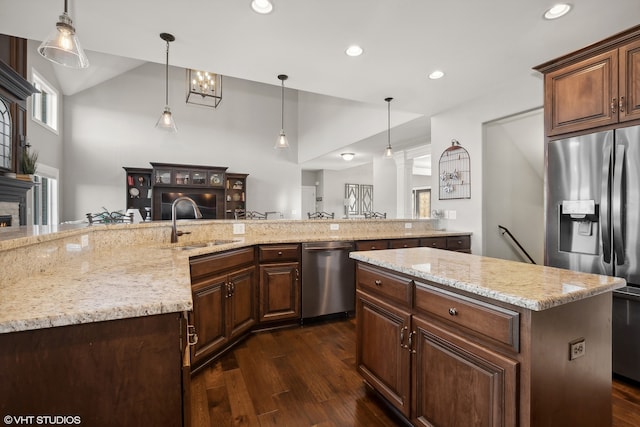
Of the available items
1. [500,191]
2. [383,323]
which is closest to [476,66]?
[500,191]

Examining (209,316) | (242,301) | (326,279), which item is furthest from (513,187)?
(209,316)

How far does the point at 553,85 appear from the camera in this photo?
2328 millimetres

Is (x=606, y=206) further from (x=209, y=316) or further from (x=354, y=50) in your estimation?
(x=209, y=316)

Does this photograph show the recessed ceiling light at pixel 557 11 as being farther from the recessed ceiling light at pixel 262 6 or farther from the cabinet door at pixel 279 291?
the cabinet door at pixel 279 291

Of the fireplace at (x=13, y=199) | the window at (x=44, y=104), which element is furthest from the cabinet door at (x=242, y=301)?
the window at (x=44, y=104)

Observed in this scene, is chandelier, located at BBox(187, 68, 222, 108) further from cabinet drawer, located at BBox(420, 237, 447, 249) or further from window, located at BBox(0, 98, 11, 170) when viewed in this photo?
cabinet drawer, located at BBox(420, 237, 447, 249)

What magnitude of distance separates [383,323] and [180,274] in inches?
44.1

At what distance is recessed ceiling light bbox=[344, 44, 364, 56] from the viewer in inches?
102

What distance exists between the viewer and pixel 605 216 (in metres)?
2.06

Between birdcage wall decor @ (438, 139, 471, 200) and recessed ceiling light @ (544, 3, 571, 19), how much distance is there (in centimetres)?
182

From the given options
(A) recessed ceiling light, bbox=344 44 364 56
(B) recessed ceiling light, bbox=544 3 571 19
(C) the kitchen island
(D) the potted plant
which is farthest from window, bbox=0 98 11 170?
(B) recessed ceiling light, bbox=544 3 571 19

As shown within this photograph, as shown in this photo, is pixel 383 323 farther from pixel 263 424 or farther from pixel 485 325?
pixel 263 424

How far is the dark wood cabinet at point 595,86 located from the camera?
1.92 meters

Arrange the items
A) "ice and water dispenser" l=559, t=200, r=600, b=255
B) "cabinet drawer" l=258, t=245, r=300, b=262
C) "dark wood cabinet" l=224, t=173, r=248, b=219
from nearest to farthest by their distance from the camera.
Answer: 1. "ice and water dispenser" l=559, t=200, r=600, b=255
2. "cabinet drawer" l=258, t=245, r=300, b=262
3. "dark wood cabinet" l=224, t=173, r=248, b=219
